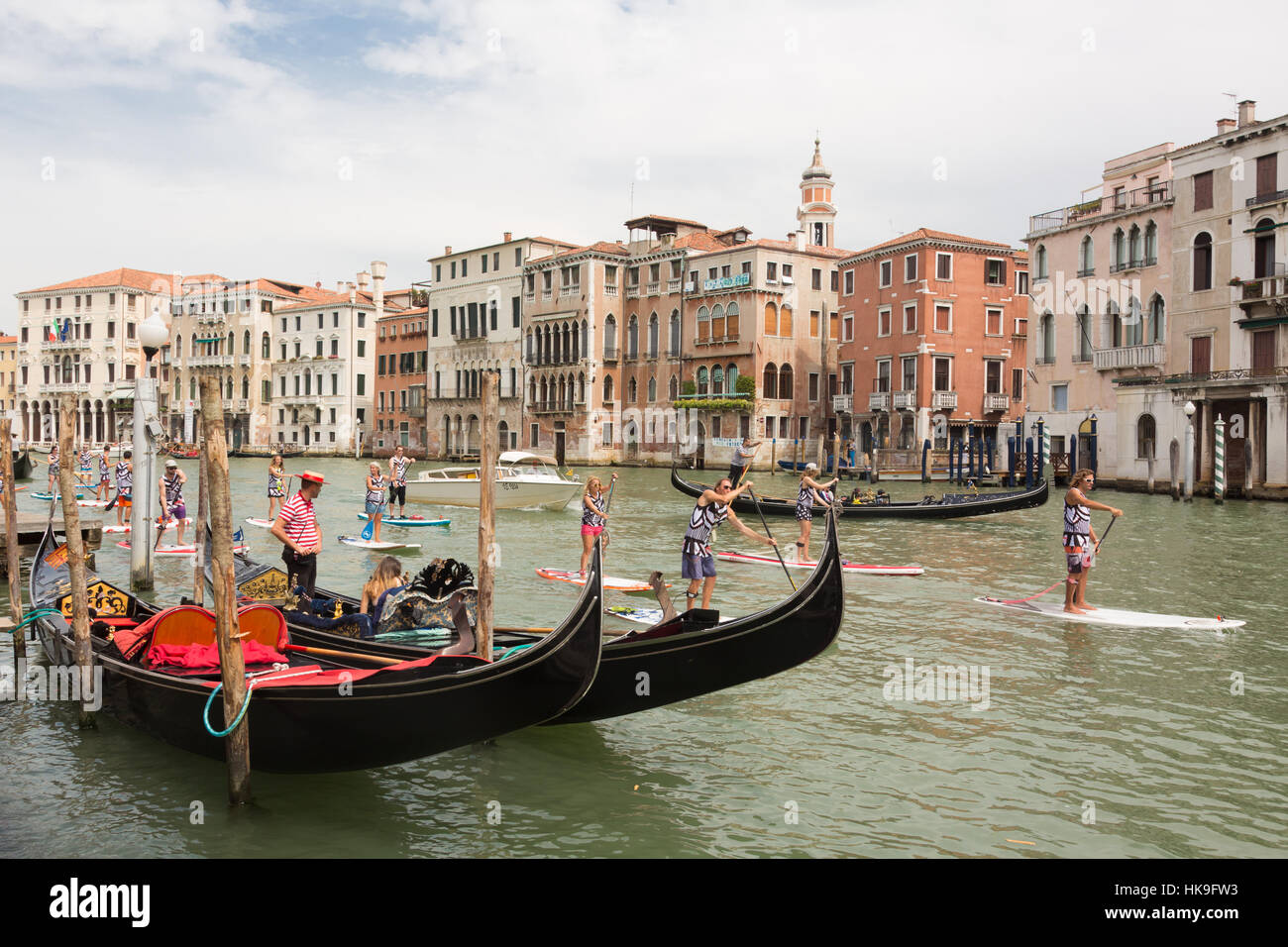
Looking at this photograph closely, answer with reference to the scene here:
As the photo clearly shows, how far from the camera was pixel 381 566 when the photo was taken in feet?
23.8

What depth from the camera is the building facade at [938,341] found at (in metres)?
38.8

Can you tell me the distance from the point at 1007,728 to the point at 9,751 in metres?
5.78

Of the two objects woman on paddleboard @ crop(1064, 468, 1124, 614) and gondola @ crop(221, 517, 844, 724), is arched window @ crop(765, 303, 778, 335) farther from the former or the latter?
gondola @ crop(221, 517, 844, 724)

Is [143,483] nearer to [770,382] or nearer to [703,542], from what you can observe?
[703,542]

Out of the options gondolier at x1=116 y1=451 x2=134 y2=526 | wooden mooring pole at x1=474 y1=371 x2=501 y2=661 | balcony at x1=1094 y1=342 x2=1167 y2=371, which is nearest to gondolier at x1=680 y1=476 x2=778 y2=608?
wooden mooring pole at x1=474 y1=371 x2=501 y2=661

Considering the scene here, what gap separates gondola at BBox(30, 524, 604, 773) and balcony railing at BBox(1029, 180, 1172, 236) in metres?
31.4

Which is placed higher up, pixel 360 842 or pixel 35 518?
pixel 35 518

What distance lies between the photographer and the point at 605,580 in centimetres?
1213

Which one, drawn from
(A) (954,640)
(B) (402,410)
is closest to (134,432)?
(A) (954,640)

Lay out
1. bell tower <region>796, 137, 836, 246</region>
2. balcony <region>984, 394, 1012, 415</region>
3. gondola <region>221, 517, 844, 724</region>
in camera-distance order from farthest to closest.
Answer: bell tower <region>796, 137, 836, 246</region> → balcony <region>984, 394, 1012, 415</region> → gondola <region>221, 517, 844, 724</region>

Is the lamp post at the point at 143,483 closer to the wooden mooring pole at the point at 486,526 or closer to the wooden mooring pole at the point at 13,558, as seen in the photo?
the wooden mooring pole at the point at 13,558

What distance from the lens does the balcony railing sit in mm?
31922

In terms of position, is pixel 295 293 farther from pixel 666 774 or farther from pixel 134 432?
pixel 666 774

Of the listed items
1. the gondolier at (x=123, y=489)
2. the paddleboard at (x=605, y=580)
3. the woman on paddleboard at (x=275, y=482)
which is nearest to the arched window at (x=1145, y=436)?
the paddleboard at (x=605, y=580)
